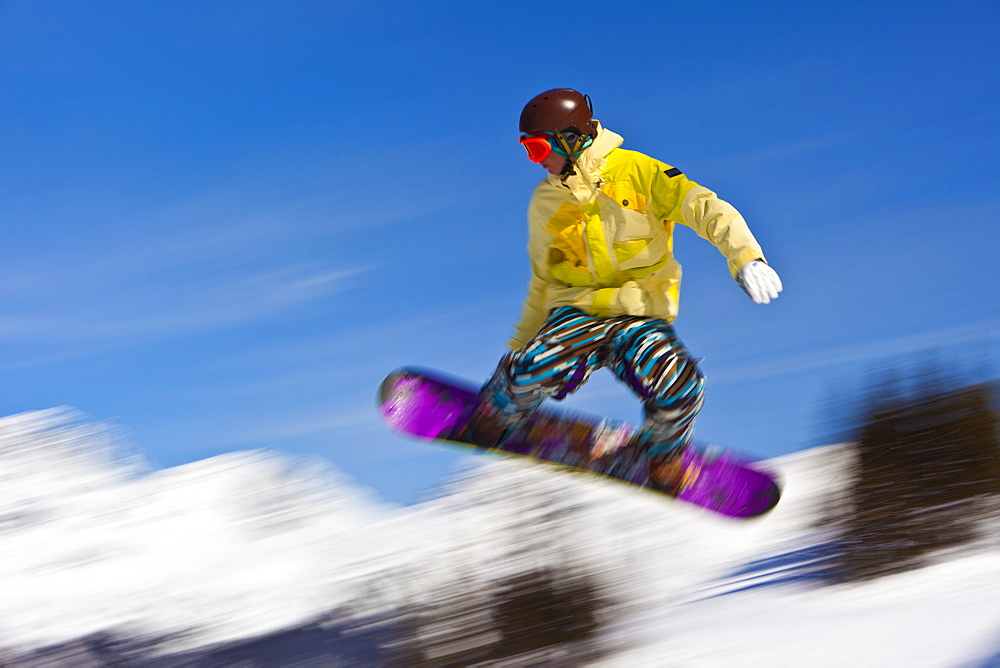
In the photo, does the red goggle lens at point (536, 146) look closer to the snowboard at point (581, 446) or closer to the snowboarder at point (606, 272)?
the snowboarder at point (606, 272)

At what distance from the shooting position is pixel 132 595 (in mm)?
8508

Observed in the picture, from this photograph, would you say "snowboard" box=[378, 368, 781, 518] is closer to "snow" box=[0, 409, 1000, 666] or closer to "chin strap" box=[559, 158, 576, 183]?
"snow" box=[0, 409, 1000, 666]

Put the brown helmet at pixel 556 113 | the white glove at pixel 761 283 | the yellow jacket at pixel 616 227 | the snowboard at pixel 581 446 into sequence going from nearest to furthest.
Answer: the white glove at pixel 761 283
the brown helmet at pixel 556 113
the yellow jacket at pixel 616 227
the snowboard at pixel 581 446

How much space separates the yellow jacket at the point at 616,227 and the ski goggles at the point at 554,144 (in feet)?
0.25

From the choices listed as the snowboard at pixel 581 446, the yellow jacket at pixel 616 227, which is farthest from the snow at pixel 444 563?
the yellow jacket at pixel 616 227

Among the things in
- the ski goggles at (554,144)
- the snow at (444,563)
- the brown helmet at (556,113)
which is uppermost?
the brown helmet at (556,113)

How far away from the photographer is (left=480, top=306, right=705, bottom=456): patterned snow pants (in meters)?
4.09

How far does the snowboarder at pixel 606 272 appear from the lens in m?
3.96

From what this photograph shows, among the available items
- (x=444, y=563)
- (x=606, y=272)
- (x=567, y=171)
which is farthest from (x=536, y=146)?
(x=444, y=563)

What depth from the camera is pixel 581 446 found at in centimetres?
466

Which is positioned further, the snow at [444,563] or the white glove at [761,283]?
the snow at [444,563]

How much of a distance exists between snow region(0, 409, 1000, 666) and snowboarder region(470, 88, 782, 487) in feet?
2.17

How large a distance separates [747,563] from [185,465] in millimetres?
8595

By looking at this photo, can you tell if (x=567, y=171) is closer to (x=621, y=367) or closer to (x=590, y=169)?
(x=590, y=169)
